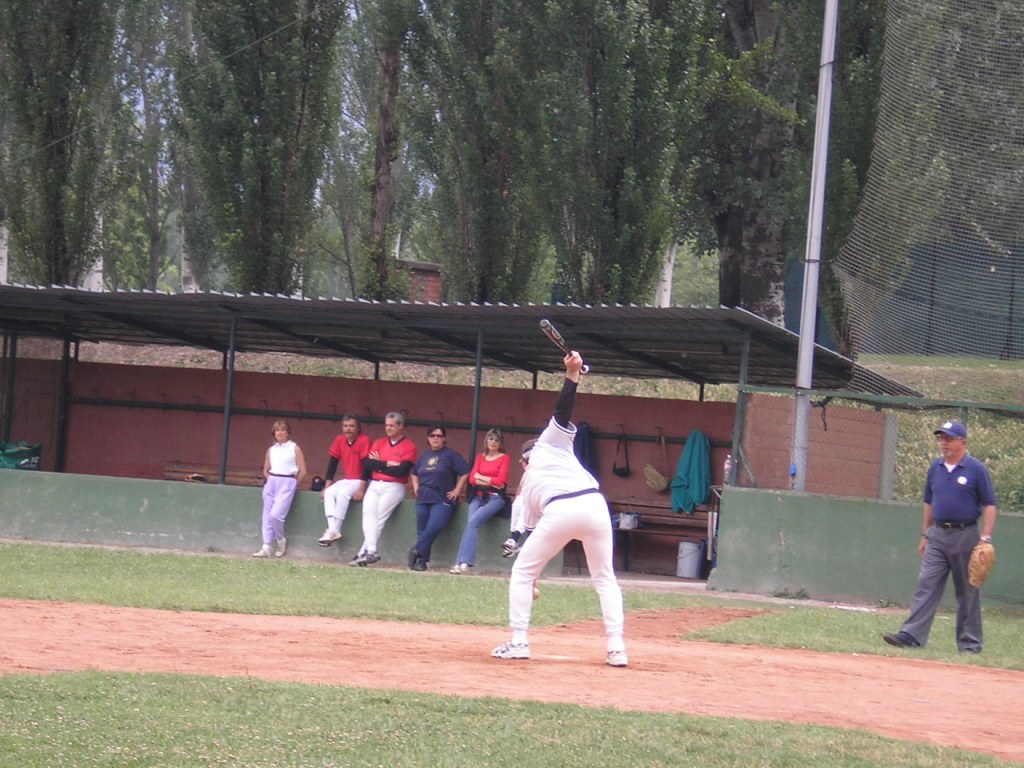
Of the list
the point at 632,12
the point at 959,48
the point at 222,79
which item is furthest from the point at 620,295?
the point at 222,79

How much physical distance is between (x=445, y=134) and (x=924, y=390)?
976 cm

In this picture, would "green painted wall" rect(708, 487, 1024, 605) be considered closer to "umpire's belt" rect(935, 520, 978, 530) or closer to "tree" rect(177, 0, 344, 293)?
"umpire's belt" rect(935, 520, 978, 530)

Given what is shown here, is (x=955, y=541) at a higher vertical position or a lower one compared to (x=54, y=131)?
lower

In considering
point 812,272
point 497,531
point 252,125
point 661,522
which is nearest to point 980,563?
point 812,272

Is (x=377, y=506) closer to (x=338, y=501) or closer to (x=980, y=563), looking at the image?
(x=338, y=501)

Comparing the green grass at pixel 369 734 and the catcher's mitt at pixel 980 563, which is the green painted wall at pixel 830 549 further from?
the green grass at pixel 369 734

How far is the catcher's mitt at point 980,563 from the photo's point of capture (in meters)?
10.1

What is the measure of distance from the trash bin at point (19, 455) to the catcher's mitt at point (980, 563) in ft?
45.3

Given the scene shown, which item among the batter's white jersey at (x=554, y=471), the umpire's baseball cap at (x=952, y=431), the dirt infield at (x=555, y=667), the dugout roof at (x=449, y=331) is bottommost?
the dirt infield at (x=555, y=667)

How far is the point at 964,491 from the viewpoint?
10.4 m

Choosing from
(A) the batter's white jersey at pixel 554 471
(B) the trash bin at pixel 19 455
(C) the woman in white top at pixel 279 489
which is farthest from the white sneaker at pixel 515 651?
(B) the trash bin at pixel 19 455

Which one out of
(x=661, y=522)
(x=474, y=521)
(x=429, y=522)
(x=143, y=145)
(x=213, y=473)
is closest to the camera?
(x=474, y=521)

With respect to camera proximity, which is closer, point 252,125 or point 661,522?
point 661,522

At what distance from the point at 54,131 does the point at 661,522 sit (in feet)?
44.2
